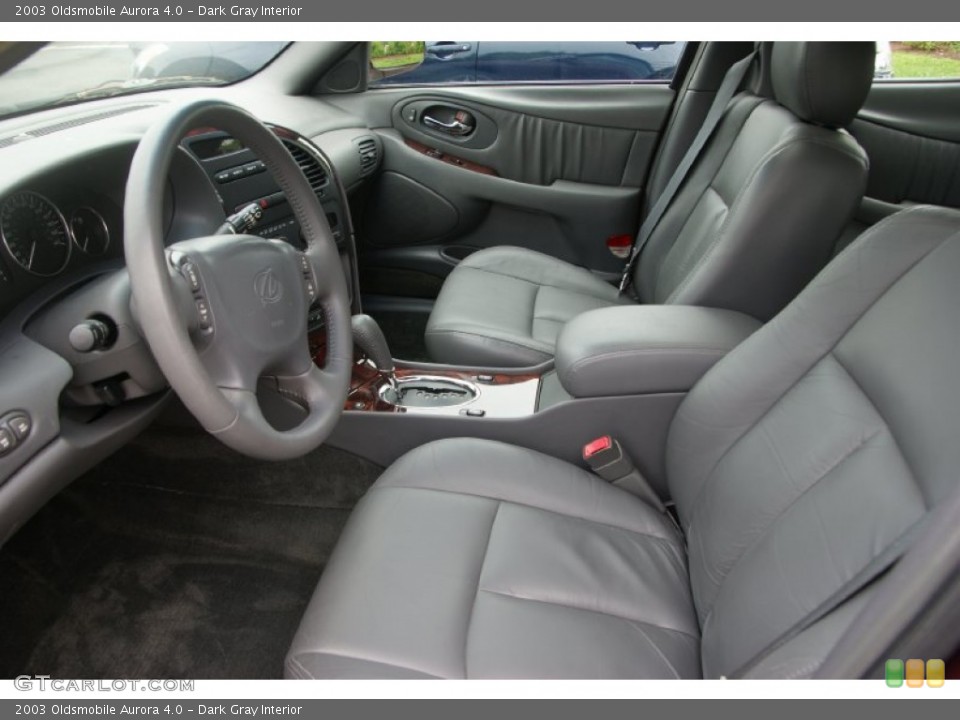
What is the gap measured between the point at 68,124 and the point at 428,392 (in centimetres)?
88

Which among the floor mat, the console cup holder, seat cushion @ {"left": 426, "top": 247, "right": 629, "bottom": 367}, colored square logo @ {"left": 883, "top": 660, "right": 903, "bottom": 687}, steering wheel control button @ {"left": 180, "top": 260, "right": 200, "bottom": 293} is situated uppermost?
steering wheel control button @ {"left": 180, "top": 260, "right": 200, "bottom": 293}

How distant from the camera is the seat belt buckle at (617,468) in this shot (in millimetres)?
1428

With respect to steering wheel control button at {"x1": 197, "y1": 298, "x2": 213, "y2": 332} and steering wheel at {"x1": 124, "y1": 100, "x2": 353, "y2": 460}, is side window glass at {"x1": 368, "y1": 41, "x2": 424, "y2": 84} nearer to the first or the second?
steering wheel at {"x1": 124, "y1": 100, "x2": 353, "y2": 460}

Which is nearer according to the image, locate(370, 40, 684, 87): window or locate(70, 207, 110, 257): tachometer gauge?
locate(70, 207, 110, 257): tachometer gauge

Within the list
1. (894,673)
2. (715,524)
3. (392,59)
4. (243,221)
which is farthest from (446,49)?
(894,673)

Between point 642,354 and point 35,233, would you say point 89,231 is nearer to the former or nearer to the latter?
point 35,233

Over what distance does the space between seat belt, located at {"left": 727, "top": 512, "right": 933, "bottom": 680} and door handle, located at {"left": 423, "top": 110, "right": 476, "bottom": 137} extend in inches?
84.7

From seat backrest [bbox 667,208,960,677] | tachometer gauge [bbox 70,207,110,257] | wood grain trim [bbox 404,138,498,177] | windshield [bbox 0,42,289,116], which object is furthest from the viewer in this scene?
wood grain trim [bbox 404,138,498,177]

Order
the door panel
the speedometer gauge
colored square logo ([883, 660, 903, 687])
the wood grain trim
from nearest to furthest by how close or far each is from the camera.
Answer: colored square logo ([883, 660, 903, 687])
the speedometer gauge
the door panel
the wood grain trim

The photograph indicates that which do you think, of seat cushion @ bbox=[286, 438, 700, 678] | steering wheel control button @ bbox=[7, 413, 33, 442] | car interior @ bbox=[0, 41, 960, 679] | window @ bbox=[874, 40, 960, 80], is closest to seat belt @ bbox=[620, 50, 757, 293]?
car interior @ bbox=[0, 41, 960, 679]

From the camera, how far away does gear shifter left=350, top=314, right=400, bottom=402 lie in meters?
1.60

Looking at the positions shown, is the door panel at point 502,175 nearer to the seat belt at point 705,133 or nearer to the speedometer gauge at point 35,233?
the seat belt at point 705,133
